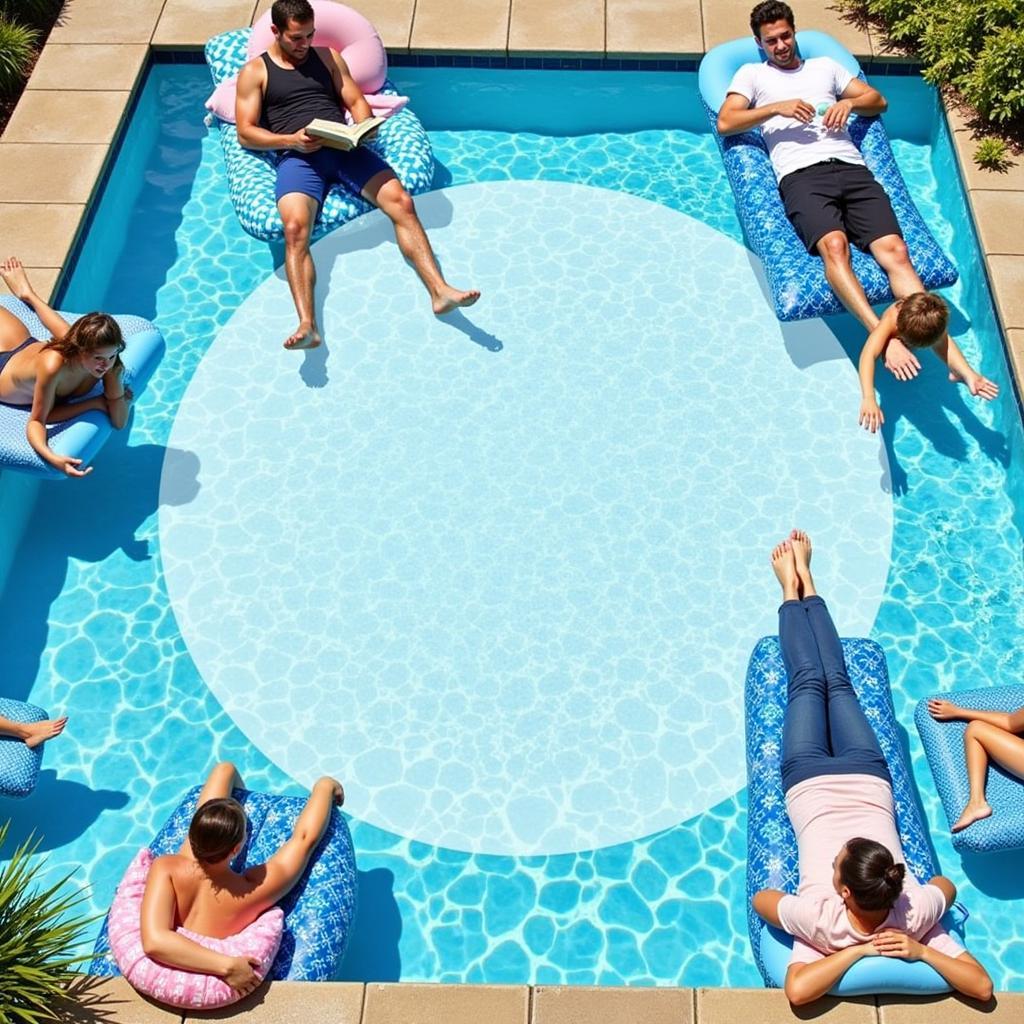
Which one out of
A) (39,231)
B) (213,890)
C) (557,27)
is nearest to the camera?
(213,890)

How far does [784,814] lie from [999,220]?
13.6 ft

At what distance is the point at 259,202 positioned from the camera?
728cm

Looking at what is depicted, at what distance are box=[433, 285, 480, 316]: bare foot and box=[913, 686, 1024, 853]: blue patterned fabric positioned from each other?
132 inches

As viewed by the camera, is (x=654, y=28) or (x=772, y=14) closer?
(x=772, y=14)

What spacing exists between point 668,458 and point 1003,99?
10.7 feet

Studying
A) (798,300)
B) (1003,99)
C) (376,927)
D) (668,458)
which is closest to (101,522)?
(376,927)

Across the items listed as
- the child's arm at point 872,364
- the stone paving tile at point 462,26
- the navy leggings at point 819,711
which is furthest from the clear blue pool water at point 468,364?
the navy leggings at point 819,711

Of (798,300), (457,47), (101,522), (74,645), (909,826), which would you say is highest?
(457,47)

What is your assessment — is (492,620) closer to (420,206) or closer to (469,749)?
(469,749)

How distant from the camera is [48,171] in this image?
762 cm

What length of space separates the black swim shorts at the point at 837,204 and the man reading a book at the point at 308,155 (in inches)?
77.3

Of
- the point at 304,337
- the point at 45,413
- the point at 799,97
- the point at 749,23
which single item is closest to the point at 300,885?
the point at 45,413

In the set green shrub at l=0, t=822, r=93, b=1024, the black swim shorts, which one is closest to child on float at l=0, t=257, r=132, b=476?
green shrub at l=0, t=822, r=93, b=1024

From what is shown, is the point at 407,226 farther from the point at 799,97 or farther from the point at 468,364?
the point at 799,97
